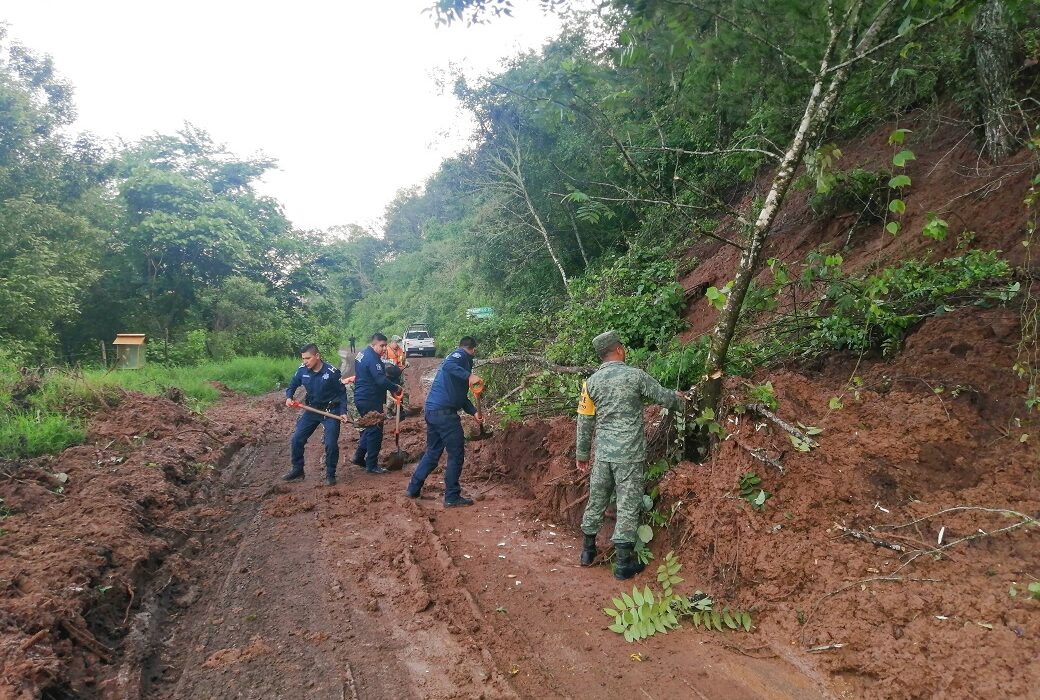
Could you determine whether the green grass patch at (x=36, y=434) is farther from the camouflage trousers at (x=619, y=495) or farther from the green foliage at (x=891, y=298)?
the green foliage at (x=891, y=298)

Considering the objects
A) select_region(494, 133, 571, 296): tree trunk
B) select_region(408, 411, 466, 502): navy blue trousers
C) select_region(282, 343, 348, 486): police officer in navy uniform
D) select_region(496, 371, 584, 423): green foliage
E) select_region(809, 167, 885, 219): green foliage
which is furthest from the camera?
select_region(494, 133, 571, 296): tree trunk

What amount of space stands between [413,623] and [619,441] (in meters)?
1.96

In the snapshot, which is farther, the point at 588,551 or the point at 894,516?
the point at 588,551

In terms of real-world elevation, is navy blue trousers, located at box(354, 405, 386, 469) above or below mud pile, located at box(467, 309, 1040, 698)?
below

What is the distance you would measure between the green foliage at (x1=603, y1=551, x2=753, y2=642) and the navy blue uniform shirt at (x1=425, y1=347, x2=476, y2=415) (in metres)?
3.29

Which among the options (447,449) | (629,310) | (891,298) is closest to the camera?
(891,298)

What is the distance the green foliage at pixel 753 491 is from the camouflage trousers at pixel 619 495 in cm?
74

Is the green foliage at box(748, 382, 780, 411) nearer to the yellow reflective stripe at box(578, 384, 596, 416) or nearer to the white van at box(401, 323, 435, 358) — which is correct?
the yellow reflective stripe at box(578, 384, 596, 416)

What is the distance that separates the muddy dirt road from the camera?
10.7ft

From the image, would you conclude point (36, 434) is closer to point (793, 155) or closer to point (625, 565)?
point (625, 565)

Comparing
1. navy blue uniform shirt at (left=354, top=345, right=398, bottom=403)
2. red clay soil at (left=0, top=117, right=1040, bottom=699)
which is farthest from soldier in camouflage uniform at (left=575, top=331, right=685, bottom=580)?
navy blue uniform shirt at (left=354, top=345, right=398, bottom=403)

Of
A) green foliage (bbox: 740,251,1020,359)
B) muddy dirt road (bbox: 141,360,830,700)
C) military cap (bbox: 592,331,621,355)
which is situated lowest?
muddy dirt road (bbox: 141,360,830,700)

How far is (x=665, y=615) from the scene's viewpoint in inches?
150

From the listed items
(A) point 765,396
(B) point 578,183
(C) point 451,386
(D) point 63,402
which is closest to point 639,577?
(A) point 765,396
